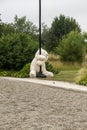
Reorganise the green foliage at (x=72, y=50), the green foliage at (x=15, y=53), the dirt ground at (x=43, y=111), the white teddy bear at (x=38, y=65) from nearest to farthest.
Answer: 1. the dirt ground at (x=43, y=111)
2. the white teddy bear at (x=38, y=65)
3. the green foliage at (x=15, y=53)
4. the green foliage at (x=72, y=50)

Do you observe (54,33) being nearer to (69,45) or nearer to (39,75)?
(69,45)

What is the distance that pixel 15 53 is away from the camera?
33031mm

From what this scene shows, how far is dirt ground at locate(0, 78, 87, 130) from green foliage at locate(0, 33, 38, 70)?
48.7 feet

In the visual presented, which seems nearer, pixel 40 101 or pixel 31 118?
pixel 31 118

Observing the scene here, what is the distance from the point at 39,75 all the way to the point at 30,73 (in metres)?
0.64

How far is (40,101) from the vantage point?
1550 cm

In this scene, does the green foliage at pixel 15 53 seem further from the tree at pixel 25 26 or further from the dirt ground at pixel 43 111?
the tree at pixel 25 26

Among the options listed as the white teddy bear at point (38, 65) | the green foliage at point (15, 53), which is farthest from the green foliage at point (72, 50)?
the white teddy bear at point (38, 65)

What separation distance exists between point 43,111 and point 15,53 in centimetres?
2048

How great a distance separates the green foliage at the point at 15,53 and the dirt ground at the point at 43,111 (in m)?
14.8

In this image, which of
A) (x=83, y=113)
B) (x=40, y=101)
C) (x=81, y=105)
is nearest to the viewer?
(x=83, y=113)

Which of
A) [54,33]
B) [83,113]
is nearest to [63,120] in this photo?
[83,113]

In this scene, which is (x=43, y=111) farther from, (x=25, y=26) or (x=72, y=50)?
(x=25, y=26)

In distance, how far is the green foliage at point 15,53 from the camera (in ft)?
108
